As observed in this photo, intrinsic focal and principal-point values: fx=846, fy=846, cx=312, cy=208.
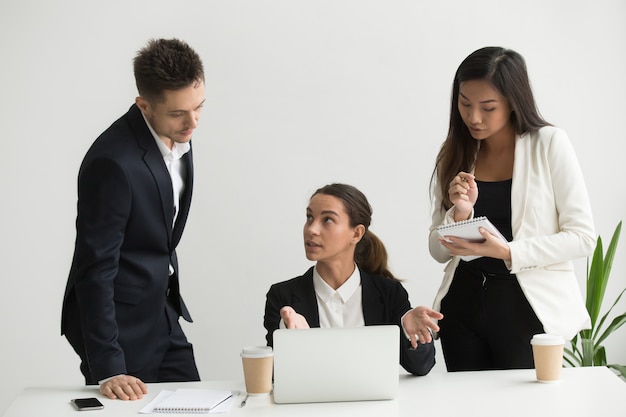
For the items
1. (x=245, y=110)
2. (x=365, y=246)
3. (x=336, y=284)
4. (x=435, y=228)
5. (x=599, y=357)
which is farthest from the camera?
(x=245, y=110)

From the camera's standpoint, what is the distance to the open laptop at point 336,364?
2098 mm

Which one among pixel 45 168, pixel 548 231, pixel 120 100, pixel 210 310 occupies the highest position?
pixel 120 100

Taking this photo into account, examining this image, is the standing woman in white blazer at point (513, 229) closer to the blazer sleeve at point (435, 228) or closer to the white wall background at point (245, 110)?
Answer: the blazer sleeve at point (435, 228)

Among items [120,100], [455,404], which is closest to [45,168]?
[120,100]

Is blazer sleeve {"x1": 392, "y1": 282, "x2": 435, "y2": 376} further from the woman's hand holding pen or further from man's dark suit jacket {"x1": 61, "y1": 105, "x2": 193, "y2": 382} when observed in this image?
man's dark suit jacket {"x1": 61, "y1": 105, "x2": 193, "y2": 382}

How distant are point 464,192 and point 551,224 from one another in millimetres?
299

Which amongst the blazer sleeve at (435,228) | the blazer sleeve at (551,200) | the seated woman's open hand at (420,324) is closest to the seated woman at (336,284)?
the blazer sleeve at (435,228)

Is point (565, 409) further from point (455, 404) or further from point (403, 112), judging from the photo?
point (403, 112)

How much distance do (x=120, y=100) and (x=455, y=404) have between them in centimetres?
271

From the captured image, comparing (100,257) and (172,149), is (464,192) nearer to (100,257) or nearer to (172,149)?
→ (172,149)

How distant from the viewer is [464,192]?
257 cm

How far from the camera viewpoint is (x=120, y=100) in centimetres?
423

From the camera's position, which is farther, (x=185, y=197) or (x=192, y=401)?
(x=185, y=197)

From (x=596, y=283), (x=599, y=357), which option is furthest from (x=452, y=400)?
(x=599, y=357)
